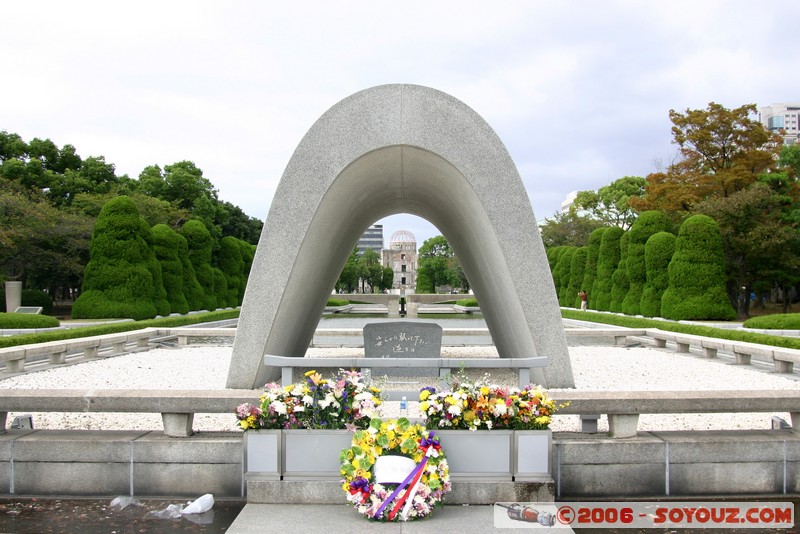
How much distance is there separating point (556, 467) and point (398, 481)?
4.49 ft

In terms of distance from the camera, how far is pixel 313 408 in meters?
4.54

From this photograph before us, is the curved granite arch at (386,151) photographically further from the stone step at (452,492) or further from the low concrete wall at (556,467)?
the stone step at (452,492)

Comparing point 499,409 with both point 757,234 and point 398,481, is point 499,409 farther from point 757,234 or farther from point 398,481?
point 757,234

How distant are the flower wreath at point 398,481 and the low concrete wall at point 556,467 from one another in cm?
111

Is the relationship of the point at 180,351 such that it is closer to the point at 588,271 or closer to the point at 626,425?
the point at 626,425

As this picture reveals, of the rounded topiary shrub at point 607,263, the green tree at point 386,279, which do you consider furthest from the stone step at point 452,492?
the green tree at point 386,279

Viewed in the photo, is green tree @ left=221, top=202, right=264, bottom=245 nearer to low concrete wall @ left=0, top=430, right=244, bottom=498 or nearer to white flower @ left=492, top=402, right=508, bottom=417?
low concrete wall @ left=0, top=430, right=244, bottom=498

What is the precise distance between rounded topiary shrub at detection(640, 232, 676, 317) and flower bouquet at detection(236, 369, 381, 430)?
22272 mm

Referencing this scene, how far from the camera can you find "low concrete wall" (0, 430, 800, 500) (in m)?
4.78

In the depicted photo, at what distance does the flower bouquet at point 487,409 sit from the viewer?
4.38 metres

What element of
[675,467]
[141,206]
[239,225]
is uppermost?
[239,225]

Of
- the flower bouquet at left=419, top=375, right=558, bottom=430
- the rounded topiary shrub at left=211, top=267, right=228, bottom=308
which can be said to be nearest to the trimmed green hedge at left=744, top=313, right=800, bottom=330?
the flower bouquet at left=419, top=375, right=558, bottom=430

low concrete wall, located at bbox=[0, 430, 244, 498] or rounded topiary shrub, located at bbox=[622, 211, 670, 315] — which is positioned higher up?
rounded topiary shrub, located at bbox=[622, 211, 670, 315]

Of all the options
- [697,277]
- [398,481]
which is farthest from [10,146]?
[398,481]
